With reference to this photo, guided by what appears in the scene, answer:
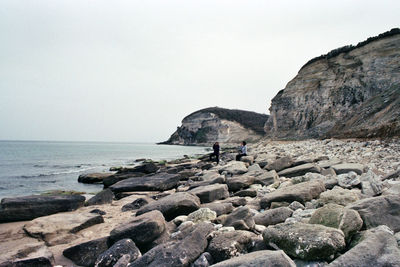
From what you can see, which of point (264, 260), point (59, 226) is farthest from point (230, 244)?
point (59, 226)

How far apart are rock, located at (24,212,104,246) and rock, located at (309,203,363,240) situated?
4536 millimetres

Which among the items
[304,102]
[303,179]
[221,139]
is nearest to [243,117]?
[221,139]

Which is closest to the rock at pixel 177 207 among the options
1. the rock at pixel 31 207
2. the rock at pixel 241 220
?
the rock at pixel 241 220

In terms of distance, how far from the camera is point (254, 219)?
4.20m

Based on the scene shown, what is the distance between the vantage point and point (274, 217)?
406cm

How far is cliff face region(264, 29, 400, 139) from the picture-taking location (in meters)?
22.5

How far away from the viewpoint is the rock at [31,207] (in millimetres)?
6708

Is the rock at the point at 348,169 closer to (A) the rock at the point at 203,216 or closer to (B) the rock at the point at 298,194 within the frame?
(B) the rock at the point at 298,194

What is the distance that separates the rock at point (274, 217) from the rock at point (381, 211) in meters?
0.94

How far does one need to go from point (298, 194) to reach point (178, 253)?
2.69m

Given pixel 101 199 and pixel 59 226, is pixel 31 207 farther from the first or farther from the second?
pixel 59 226

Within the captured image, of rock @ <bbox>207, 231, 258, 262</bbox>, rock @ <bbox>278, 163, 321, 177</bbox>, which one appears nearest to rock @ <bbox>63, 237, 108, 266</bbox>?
rock @ <bbox>207, 231, 258, 262</bbox>

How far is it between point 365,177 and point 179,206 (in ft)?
13.1

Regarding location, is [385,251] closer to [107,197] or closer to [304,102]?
[107,197]
